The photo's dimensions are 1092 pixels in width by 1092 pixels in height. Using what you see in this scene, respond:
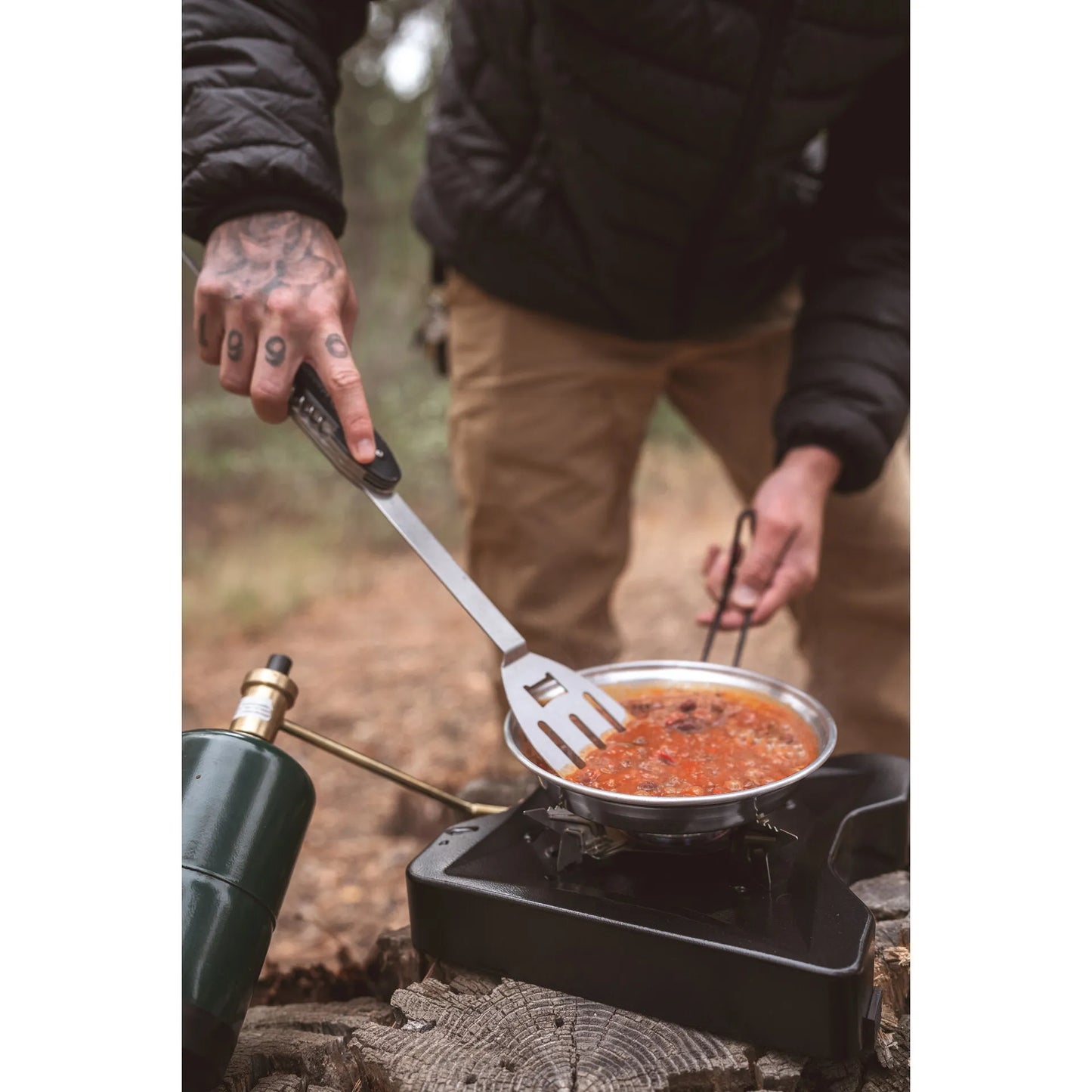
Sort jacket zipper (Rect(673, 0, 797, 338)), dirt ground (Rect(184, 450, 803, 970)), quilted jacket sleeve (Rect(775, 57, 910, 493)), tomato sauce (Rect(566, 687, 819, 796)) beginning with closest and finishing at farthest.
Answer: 1. tomato sauce (Rect(566, 687, 819, 796))
2. jacket zipper (Rect(673, 0, 797, 338))
3. quilted jacket sleeve (Rect(775, 57, 910, 493))
4. dirt ground (Rect(184, 450, 803, 970))

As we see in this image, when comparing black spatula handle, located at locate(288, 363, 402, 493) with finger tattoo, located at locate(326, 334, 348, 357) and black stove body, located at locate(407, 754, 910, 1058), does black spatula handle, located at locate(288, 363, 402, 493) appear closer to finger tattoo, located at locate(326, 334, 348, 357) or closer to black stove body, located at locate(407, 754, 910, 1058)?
finger tattoo, located at locate(326, 334, 348, 357)

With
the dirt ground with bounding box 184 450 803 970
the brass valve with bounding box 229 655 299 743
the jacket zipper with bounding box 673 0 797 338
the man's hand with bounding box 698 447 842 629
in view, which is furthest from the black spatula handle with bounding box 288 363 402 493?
the dirt ground with bounding box 184 450 803 970

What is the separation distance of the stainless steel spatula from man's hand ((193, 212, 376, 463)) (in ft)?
0.10

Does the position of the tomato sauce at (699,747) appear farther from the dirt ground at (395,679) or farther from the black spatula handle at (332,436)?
the dirt ground at (395,679)

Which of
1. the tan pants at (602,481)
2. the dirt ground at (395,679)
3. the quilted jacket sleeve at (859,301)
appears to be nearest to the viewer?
the quilted jacket sleeve at (859,301)

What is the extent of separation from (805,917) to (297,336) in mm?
1050

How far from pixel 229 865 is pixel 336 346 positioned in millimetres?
724

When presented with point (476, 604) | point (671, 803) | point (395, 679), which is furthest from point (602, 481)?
point (395, 679)

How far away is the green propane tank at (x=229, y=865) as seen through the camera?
1138 mm

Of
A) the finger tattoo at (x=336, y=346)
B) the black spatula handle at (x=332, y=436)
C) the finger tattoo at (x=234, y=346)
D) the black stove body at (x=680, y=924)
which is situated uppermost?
the finger tattoo at (x=336, y=346)

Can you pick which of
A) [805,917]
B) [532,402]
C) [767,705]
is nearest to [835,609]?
[532,402]

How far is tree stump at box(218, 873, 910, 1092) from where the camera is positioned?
1171 mm

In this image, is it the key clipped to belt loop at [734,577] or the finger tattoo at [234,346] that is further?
the key clipped to belt loop at [734,577]

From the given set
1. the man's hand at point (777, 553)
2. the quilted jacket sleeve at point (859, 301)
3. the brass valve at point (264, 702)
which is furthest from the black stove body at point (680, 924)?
the quilted jacket sleeve at point (859, 301)
